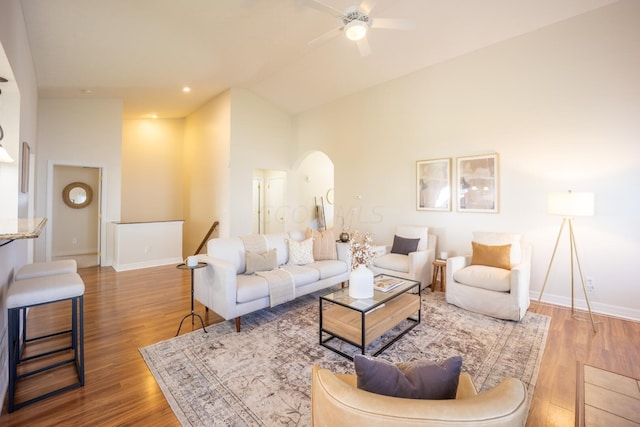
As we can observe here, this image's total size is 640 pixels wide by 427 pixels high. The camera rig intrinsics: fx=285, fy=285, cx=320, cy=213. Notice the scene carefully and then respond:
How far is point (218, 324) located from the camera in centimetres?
310

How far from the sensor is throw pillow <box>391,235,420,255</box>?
454 cm

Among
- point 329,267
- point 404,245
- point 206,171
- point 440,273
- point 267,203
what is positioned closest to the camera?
point 329,267

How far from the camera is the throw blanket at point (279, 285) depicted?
3.17 metres

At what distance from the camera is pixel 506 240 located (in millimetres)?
3746

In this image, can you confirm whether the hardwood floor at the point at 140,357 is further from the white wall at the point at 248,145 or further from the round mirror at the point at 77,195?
the round mirror at the point at 77,195

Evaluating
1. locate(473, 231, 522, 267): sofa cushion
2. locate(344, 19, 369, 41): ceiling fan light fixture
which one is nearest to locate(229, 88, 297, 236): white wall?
locate(344, 19, 369, 41): ceiling fan light fixture

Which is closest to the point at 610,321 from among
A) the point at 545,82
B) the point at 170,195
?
the point at 545,82

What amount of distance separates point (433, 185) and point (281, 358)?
12.1 feet

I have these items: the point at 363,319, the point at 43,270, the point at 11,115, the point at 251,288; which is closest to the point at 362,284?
the point at 363,319

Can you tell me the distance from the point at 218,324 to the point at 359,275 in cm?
166

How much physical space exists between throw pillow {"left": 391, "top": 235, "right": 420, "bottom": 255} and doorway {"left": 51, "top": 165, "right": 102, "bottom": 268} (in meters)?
6.07

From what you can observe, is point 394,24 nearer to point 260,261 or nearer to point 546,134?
point 546,134

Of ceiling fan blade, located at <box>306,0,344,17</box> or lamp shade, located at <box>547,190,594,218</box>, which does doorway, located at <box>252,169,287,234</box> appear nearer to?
ceiling fan blade, located at <box>306,0,344,17</box>

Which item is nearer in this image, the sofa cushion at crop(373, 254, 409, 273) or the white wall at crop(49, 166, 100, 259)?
the sofa cushion at crop(373, 254, 409, 273)
